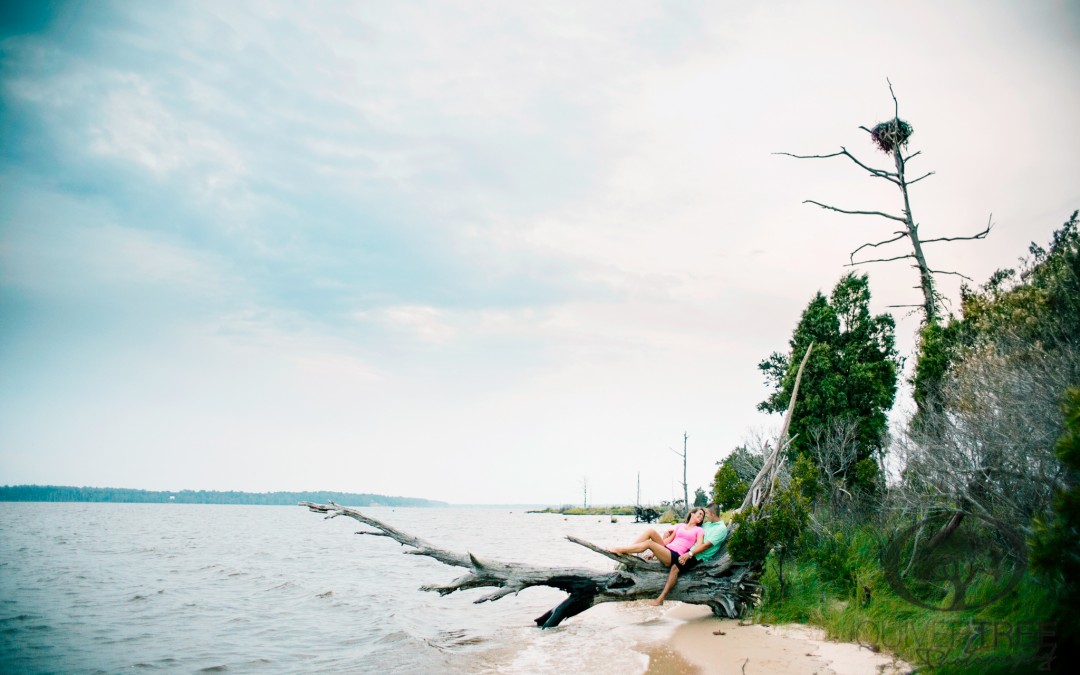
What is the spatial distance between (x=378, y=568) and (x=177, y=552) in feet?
41.3

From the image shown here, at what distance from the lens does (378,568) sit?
75.7 ft

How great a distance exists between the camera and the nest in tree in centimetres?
1421

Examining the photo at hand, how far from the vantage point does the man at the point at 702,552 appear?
31.6 ft

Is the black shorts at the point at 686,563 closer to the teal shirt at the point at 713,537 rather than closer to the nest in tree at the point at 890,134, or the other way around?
the teal shirt at the point at 713,537

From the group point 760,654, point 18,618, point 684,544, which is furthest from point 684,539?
point 18,618

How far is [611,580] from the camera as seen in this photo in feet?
31.6

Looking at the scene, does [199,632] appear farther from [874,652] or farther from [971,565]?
[971,565]

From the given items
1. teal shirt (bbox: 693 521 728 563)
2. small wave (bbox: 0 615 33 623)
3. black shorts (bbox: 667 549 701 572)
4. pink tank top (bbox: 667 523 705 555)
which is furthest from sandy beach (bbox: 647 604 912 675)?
small wave (bbox: 0 615 33 623)

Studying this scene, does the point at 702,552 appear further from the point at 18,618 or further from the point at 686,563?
the point at 18,618

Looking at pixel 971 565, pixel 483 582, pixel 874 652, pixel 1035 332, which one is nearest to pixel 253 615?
pixel 483 582

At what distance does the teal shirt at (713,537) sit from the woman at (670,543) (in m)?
0.13
